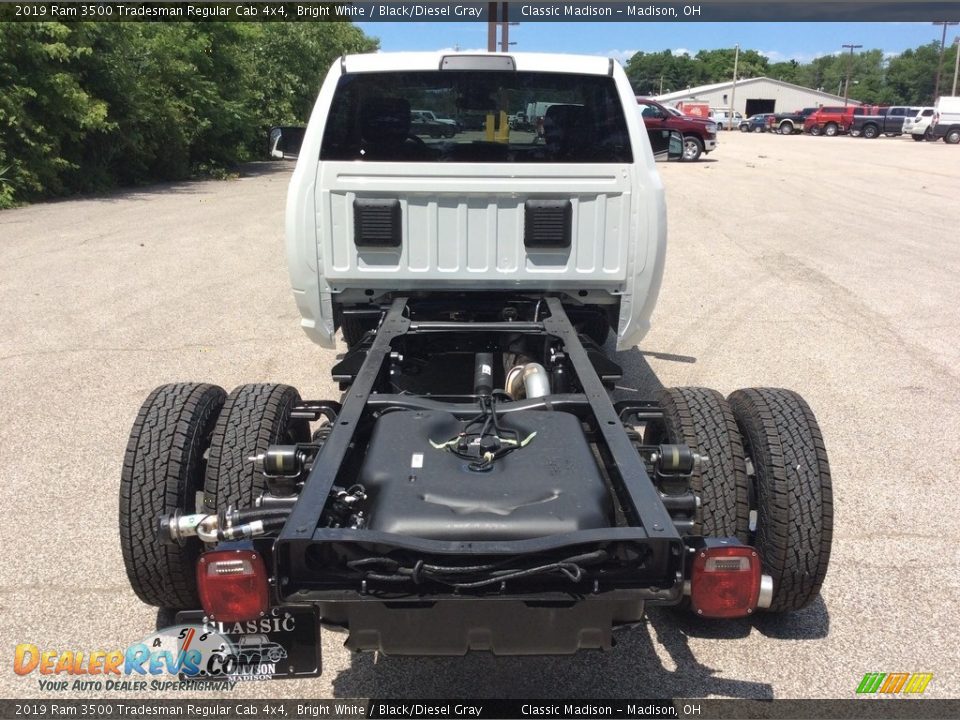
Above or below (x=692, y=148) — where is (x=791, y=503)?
below

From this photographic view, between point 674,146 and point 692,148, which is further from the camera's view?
point 692,148

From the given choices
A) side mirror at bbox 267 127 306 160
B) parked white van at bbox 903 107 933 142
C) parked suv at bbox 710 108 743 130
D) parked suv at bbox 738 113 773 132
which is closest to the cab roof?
side mirror at bbox 267 127 306 160

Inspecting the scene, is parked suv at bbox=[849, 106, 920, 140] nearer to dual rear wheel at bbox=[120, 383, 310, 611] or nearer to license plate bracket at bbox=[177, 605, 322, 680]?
dual rear wheel at bbox=[120, 383, 310, 611]

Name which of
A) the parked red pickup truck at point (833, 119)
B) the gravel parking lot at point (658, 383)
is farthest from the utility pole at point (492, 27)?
the parked red pickup truck at point (833, 119)

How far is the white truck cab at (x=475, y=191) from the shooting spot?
14.2 ft

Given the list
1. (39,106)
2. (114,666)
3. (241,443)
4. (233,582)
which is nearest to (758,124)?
(39,106)

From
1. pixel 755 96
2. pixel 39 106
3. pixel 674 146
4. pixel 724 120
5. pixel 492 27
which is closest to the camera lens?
pixel 674 146

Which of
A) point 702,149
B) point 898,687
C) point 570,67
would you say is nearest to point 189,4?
point 702,149

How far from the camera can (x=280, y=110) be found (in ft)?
92.0

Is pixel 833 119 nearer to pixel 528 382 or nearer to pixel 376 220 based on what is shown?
pixel 376 220

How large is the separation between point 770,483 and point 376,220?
241 cm

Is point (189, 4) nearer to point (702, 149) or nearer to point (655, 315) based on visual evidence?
point (702, 149)

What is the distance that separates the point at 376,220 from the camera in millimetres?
4309

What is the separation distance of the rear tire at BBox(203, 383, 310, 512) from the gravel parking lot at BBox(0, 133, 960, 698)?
0.68 m
